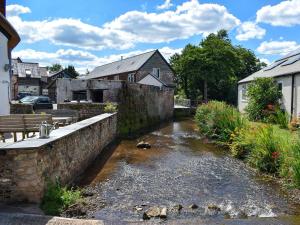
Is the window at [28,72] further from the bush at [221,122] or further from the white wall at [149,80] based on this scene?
the bush at [221,122]

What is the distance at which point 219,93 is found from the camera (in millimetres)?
51781

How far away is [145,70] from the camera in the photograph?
5038 cm

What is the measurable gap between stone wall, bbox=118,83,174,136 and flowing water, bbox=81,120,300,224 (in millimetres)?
8007

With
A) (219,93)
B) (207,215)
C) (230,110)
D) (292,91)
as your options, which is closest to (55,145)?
(207,215)

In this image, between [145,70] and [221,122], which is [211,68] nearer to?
[145,70]

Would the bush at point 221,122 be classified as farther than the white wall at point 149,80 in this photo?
No

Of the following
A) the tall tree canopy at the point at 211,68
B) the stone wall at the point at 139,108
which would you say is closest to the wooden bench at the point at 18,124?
the stone wall at the point at 139,108

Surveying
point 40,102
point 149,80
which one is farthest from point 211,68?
point 40,102

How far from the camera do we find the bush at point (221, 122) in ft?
57.5

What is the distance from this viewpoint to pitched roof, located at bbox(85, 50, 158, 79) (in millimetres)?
50938

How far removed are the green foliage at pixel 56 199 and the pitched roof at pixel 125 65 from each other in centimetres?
4158

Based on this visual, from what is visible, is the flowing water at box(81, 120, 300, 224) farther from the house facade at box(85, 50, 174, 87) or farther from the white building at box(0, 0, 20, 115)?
the house facade at box(85, 50, 174, 87)

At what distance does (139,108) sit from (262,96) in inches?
340

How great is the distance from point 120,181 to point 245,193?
353cm
